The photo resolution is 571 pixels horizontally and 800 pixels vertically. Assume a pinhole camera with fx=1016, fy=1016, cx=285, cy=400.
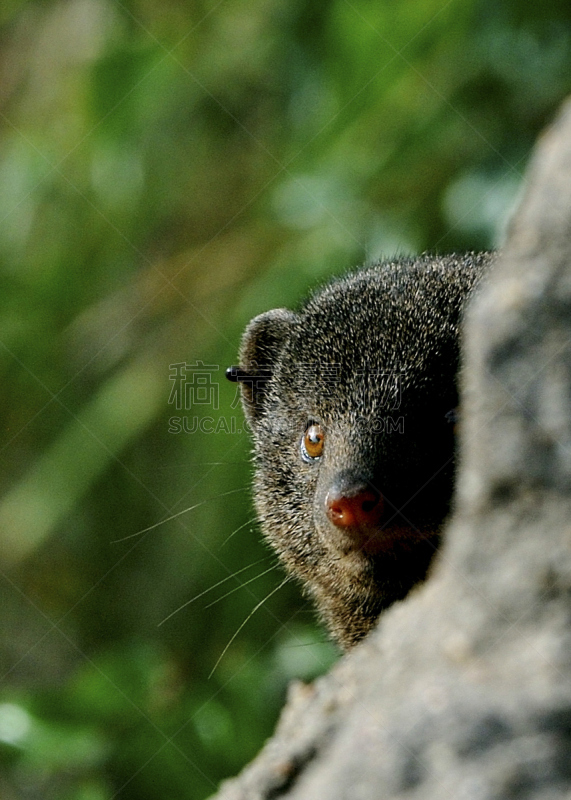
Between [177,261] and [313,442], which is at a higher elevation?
[177,261]

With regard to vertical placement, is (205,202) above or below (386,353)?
above

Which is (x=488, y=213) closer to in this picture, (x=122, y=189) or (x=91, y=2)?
(x=122, y=189)

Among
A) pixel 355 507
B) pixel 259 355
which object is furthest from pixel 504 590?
pixel 259 355

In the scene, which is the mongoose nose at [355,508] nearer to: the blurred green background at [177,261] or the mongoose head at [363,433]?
the mongoose head at [363,433]

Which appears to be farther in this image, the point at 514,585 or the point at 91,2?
the point at 91,2

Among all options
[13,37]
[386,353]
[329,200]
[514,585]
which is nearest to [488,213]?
[329,200]

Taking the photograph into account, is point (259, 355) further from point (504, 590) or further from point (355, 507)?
point (504, 590)
